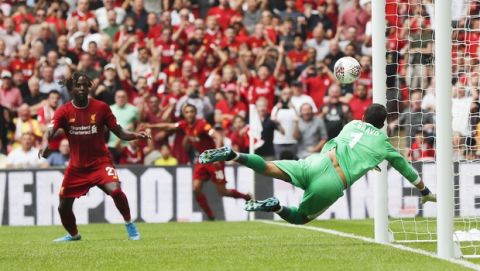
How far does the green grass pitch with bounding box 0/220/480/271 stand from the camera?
1115 centimetres

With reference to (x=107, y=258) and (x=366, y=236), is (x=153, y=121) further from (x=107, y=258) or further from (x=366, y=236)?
(x=107, y=258)

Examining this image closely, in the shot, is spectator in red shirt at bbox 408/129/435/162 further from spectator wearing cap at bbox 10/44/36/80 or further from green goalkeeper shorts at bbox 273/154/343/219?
green goalkeeper shorts at bbox 273/154/343/219

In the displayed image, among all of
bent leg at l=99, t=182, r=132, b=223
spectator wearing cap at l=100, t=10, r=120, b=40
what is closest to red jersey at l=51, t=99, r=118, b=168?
bent leg at l=99, t=182, r=132, b=223

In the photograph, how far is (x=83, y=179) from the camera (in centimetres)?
1572

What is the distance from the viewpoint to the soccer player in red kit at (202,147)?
21.3 m

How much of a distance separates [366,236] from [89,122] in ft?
13.7

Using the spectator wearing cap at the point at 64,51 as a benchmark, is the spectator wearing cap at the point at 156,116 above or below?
below

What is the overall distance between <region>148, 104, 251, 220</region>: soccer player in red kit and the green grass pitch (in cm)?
310

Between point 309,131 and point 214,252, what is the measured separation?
35.8 feet

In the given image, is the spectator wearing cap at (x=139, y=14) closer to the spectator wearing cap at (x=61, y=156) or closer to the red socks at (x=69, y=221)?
the spectator wearing cap at (x=61, y=156)

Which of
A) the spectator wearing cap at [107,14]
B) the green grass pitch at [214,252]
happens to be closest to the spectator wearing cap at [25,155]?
the spectator wearing cap at [107,14]

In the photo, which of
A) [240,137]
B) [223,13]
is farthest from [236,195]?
[223,13]

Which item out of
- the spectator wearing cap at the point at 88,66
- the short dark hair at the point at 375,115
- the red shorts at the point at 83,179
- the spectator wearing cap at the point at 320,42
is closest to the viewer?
the short dark hair at the point at 375,115

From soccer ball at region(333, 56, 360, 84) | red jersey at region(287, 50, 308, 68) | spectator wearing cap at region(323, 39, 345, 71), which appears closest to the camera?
soccer ball at region(333, 56, 360, 84)
